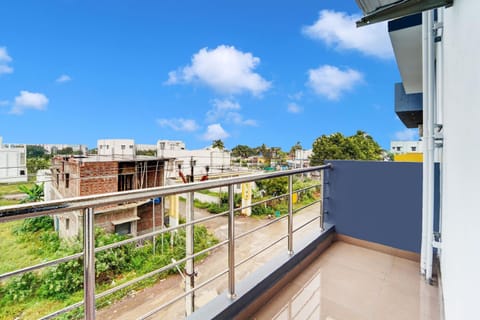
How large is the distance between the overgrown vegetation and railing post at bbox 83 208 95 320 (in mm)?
1926

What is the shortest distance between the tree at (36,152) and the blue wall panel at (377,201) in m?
11.8

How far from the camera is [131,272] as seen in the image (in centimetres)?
746

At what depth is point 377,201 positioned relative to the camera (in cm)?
226

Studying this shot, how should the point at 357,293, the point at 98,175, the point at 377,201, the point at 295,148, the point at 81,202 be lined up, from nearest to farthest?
the point at 81,202 → the point at 357,293 → the point at 377,201 → the point at 98,175 → the point at 295,148

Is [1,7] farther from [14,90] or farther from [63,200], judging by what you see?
[63,200]

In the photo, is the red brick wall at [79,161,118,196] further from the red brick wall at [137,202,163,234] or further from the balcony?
the balcony

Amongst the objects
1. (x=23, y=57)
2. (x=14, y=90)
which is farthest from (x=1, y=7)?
(x=14, y=90)

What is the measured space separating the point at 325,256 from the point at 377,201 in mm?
706

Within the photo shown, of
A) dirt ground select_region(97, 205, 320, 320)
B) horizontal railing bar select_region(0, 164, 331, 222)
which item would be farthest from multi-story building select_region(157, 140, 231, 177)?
horizontal railing bar select_region(0, 164, 331, 222)

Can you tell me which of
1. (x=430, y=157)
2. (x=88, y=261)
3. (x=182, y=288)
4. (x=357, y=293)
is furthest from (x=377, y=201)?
(x=182, y=288)

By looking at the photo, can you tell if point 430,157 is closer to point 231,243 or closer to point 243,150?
point 231,243

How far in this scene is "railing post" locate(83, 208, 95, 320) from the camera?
28.0 inches

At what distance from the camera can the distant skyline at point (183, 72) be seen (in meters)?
20.5

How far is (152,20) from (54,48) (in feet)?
29.0
